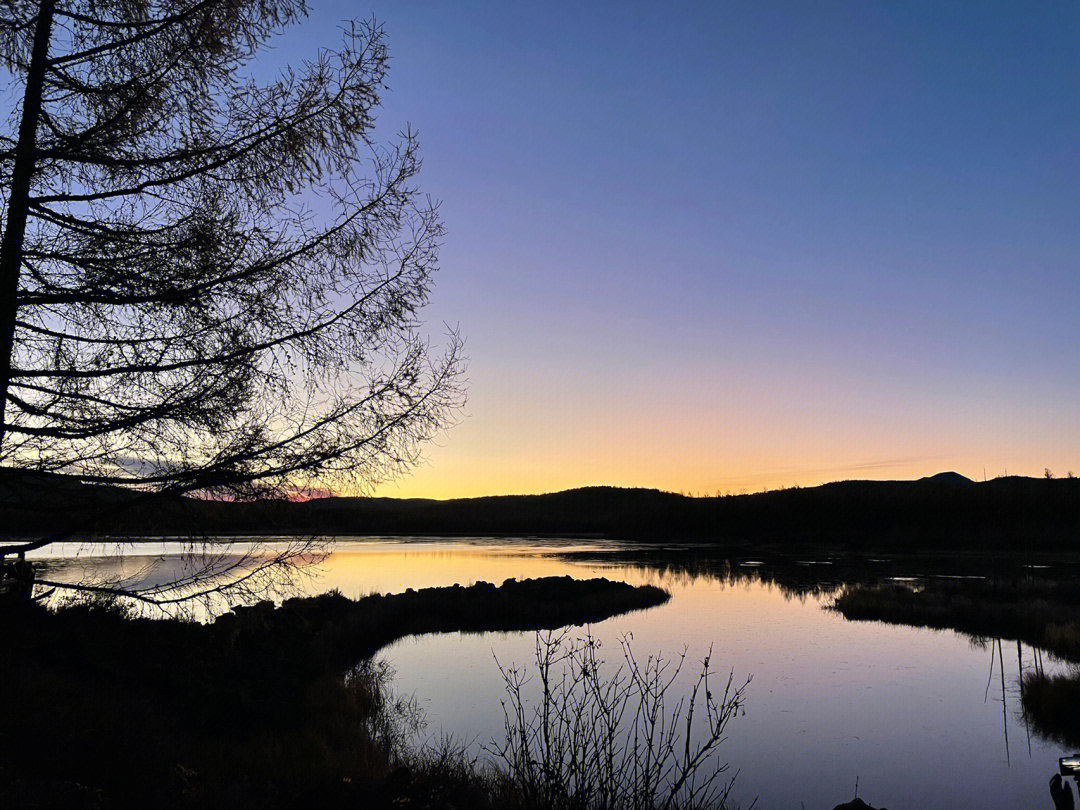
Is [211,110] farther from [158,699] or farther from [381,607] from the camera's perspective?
[381,607]

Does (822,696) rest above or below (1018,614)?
below

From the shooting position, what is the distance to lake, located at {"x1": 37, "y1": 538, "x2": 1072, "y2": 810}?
13.6 m

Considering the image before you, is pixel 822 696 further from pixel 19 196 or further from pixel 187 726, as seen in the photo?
pixel 19 196

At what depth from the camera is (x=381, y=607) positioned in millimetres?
29250

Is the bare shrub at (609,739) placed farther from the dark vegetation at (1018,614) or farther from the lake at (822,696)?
the dark vegetation at (1018,614)

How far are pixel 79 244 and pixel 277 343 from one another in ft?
5.16

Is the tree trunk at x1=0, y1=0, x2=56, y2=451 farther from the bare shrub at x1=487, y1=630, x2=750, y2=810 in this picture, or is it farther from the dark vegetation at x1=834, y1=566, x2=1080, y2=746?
the dark vegetation at x1=834, y1=566, x2=1080, y2=746

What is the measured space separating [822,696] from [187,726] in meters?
16.2

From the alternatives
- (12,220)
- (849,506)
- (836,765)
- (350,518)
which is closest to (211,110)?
(12,220)

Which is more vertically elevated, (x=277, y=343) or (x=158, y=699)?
(x=277, y=343)

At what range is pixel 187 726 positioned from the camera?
7.95m

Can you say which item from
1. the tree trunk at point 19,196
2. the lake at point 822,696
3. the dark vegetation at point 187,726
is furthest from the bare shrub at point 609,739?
the tree trunk at point 19,196

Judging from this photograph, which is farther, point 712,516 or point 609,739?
point 712,516

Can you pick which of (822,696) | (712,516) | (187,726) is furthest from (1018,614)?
(712,516)
